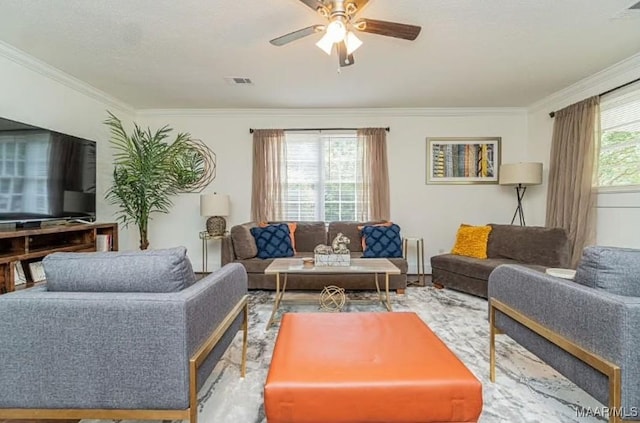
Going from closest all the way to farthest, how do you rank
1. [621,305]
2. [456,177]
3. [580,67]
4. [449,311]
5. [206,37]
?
[621,305]
[206,37]
[449,311]
[580,67]
[456,177]

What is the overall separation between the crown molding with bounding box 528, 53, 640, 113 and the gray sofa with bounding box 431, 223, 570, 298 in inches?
68.4

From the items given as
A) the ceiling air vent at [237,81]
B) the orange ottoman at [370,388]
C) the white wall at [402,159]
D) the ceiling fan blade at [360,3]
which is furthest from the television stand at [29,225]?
the ceiling fan blade at [360,3]

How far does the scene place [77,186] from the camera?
11.6 ft

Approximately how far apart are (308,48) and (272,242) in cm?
228

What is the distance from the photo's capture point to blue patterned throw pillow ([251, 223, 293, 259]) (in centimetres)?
418

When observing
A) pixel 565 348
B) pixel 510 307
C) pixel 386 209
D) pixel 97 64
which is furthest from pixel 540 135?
pixel 97 64

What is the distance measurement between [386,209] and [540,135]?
2465 millimetres

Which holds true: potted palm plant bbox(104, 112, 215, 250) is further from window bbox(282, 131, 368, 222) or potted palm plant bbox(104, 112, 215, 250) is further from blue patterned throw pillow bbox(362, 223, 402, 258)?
blue patterned throw pillow bbox(362, 223, 402, 258)

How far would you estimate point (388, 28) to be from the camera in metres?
2.24

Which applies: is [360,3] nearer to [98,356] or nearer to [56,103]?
[98,356]

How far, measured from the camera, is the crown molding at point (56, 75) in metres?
3.08

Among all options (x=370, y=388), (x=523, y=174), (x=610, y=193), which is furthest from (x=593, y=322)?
(x=523, y=174)

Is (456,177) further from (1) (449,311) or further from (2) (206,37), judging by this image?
(2) (206,37)

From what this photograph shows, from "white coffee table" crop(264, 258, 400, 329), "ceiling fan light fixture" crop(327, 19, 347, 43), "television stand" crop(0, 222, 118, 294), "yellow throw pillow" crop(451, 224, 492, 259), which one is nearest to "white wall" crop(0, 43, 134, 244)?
"television stand" crop(0, 222, 118, 294)
